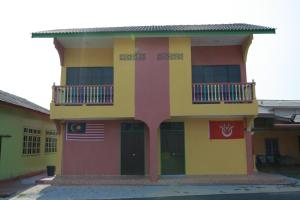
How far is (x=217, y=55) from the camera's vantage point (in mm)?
17109

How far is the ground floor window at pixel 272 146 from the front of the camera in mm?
25031

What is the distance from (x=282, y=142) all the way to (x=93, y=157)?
15095 mm

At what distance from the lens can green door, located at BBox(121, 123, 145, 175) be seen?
16531mm

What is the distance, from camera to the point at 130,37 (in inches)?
611

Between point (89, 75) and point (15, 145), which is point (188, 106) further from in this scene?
point (15, 145)

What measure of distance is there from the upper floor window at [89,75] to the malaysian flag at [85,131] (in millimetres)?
2050

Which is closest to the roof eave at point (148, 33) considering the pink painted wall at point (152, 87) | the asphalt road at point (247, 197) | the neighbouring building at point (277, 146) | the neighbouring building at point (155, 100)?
the neighbouring building at point (155, 100)

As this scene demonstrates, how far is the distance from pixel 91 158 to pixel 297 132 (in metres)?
16.0

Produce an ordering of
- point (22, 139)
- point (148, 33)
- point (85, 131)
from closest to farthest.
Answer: point (148, 33) → point (85, 131) → point (22, 139)

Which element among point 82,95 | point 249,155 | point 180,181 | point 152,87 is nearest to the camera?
point 180,181

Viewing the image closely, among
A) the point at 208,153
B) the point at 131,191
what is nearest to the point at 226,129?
the point at 208,153

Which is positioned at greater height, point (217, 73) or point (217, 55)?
point (217, 55)

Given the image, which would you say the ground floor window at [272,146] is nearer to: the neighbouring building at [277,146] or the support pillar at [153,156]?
the neighbouring building at [277,146]

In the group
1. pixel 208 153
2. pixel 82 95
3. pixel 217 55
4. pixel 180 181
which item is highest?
pixel 217 55
